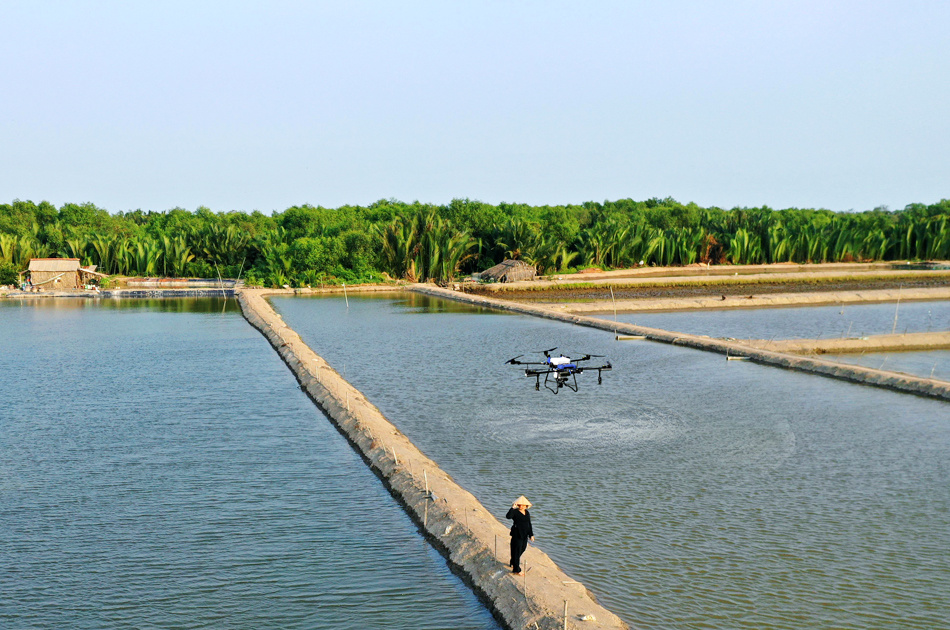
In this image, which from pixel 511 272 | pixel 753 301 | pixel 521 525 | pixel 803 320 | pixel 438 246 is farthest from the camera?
pixel 438 246

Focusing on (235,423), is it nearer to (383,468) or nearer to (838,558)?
(383,468)

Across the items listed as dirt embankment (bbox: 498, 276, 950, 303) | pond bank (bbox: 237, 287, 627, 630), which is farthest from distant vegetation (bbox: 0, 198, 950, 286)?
pond bank (bbox: 237, 287, 627, 630)

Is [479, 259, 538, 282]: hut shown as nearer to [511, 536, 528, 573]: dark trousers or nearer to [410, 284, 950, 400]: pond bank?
[410, 284, 950, 400]: pond bank

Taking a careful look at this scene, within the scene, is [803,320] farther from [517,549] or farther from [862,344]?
[517,549]

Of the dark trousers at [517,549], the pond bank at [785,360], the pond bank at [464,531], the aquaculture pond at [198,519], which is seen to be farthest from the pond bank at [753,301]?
the dark trousers at [517,549]

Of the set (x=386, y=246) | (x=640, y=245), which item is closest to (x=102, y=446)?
(x=386, y=246)

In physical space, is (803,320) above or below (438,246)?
below

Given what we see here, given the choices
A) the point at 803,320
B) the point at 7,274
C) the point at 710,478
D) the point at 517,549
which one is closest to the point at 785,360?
the point at 710,478

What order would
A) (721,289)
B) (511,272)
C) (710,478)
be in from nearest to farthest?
(710,478)
(721,289)
(511,272)
